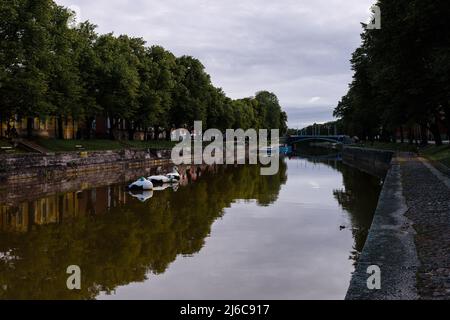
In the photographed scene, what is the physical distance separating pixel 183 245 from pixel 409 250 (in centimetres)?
898

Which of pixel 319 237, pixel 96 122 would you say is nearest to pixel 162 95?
pixel 96 122

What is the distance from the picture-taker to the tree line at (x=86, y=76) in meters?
45.9

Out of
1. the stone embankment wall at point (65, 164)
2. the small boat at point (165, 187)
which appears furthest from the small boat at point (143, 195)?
the stone embankment wall at point (65, 164)

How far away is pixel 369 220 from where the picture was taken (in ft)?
80.4

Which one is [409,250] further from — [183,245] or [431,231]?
[183,245]

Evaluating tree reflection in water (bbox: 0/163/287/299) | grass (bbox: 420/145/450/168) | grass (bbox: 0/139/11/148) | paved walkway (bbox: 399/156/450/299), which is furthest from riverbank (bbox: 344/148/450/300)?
grass (bbox: 0/139/11/148)

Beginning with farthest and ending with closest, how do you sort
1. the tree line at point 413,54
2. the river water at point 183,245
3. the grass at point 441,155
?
the grass at point 441,155 → the tree line at point 413,54 → the river water at point 183,245

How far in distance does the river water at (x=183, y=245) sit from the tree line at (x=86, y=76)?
1689cm

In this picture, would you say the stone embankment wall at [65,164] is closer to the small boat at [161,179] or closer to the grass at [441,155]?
the small boat at [161,179]

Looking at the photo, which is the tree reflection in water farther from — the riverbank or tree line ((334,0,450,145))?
tree line ((334,0,450,145))

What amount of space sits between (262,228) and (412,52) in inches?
672

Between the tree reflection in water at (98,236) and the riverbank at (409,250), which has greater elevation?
the riverbank at (409,250)

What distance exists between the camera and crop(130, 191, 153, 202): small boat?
1347 inches

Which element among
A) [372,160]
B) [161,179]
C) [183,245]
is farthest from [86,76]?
[183,245]
